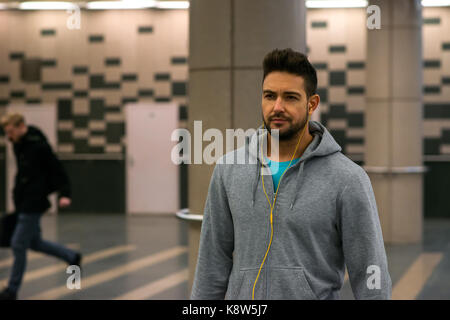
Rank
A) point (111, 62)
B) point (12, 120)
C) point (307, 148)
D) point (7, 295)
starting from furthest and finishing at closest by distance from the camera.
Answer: point (111, 62), point (12, 120), point (7, 295), point (307, 148)

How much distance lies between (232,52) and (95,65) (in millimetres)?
9304

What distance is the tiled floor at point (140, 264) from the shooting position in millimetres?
6871

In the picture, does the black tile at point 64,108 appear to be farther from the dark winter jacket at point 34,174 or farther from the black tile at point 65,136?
the dark winter jacket at point 34,174

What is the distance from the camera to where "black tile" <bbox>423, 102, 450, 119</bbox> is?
1300 centimetres

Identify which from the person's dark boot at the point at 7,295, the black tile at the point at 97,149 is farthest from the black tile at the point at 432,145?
the person's dark boot at the point at 7,295

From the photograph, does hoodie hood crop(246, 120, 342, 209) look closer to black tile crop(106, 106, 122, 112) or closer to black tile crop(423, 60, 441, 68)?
black tile crop(423, 60, 441, 68)

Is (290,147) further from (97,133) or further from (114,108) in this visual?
(97,133)

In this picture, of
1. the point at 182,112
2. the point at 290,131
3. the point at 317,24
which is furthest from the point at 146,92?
the point at 290,131

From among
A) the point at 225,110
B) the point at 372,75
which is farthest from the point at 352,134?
the point at 225,110

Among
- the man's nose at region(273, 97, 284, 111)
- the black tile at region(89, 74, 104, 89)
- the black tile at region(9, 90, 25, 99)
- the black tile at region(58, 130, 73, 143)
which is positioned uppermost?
the black tile at region(89, 74, 104, 89)

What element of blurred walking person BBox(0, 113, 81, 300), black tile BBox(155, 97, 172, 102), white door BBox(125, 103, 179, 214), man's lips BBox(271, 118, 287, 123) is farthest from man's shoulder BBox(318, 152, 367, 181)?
black tile BBox(155, 97, 172, 102)

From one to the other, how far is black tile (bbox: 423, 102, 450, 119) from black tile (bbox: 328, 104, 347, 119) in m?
1.56

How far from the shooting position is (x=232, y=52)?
4.89 m

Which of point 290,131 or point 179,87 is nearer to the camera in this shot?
point 290,131
